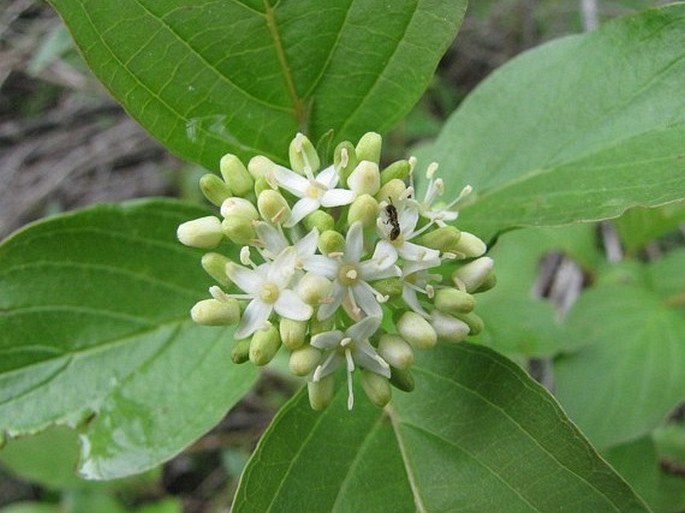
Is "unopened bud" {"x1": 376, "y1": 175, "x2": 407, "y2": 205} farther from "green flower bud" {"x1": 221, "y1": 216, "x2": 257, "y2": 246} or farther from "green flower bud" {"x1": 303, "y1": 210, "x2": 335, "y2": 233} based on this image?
"green flower bud" {"x1": 221, "y1": 216, "x2": 257, "y2": 246}

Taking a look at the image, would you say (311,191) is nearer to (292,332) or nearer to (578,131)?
(292,332)

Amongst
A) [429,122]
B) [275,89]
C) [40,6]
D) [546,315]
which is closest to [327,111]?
[275,89]

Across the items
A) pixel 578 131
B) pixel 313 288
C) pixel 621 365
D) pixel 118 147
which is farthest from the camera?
pixel 118 147

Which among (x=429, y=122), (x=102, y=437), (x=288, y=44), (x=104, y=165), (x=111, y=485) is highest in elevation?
(x=288, y=44)

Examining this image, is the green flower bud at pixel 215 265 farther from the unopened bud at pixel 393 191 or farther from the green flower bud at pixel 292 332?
the unopened bud at pixel 393 191

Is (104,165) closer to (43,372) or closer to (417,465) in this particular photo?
(43,372)

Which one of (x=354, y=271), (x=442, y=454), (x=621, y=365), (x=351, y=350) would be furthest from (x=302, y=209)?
(x=621, y=365)

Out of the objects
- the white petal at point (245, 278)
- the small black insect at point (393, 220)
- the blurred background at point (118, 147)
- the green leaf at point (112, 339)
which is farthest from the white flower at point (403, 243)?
the blurred background at point (118, 147)
